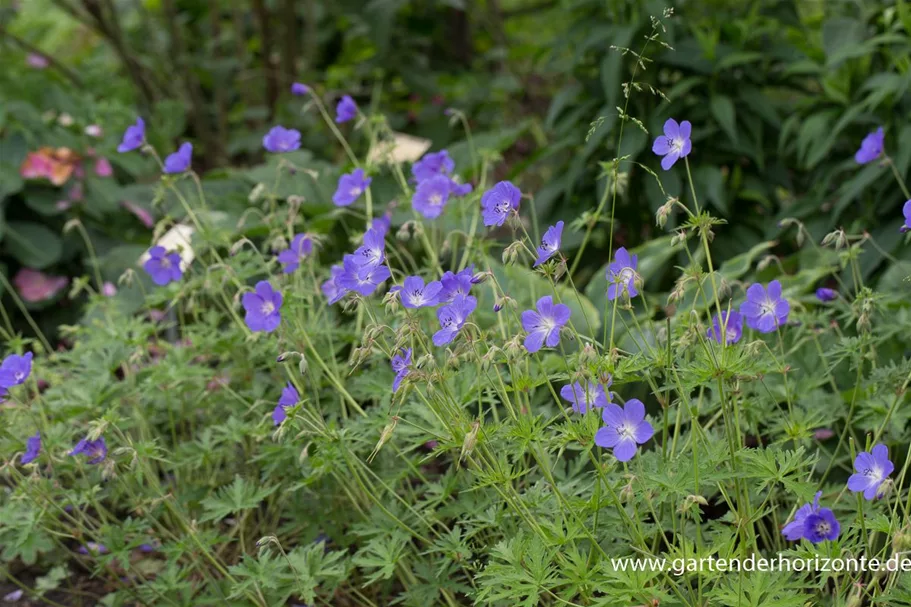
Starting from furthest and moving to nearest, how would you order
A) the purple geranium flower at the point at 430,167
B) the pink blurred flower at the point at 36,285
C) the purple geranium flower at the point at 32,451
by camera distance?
the pink blurred flower at the point at 36,285, the purple geranium flower at the point at 430,167, the purple geranium flower at the point at 32,451

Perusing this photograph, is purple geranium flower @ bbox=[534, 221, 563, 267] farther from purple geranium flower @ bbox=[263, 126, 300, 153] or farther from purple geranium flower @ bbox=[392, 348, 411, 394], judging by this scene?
purple geranium flower @ bbox=[263, 126, 300, 153]

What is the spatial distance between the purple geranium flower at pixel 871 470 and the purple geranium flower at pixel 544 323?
1.51 ft

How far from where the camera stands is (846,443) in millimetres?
2104

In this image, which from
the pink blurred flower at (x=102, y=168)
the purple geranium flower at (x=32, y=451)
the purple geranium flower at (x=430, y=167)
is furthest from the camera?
the pink blurred flower at (x=102, y=168)

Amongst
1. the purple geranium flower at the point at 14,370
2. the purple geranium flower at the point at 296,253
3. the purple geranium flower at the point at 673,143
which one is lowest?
the purple geranium flower at the point at 14,370

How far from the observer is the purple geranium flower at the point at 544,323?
1478 mm

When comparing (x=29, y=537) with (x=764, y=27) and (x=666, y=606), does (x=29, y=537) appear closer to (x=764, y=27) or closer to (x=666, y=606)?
(x=666, y=606)

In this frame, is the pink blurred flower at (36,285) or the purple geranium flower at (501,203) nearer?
the purple geranium flower at (501,203)

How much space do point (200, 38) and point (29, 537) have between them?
388 centimetres

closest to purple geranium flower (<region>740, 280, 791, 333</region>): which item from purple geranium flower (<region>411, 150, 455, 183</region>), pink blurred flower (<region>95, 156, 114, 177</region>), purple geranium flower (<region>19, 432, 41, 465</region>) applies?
purple geranium flower (<region>411, 150, 455, 183</region>)

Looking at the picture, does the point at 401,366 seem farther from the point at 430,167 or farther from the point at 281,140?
the point at 281,140

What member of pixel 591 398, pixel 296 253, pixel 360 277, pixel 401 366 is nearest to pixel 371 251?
pixel 360 277

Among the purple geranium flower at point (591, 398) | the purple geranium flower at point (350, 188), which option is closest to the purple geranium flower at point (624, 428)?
the purple geranium flower at point (591, 398)

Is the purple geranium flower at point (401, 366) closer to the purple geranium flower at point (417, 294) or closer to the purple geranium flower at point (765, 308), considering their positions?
the purple geranium flower at point (417, 294)
